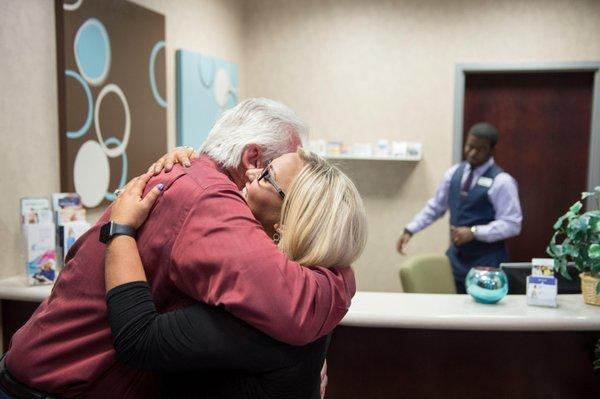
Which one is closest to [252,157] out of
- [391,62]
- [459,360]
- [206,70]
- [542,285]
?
[459,360]

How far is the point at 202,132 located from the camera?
389 centimetres

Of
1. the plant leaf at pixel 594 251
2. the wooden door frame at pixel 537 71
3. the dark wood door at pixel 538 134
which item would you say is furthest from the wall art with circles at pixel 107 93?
the dark wood door at pixel 538 134

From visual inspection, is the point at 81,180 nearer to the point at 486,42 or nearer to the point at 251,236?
the point at 251,236

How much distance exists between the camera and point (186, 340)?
970 mm

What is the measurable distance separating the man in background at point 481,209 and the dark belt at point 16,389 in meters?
2.73

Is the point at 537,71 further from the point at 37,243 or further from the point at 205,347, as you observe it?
the point at 205,347

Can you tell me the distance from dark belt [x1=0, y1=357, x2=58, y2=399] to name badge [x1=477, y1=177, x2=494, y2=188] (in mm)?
2912

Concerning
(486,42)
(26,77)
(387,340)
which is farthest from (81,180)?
(486,42)

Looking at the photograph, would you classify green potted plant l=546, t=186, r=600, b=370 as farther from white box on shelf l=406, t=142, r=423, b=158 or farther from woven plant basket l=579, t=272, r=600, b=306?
white box on shelf l=406, t=142, r=423, b=158

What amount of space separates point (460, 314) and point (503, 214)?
1.67 meters

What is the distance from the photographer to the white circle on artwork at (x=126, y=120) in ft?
8.95

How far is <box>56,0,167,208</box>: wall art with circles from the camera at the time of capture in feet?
8.28

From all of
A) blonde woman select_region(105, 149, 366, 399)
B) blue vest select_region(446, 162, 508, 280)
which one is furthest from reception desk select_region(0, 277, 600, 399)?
blue vest select_region(446, 162, 508, 280)

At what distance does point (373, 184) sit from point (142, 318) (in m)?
3.98
